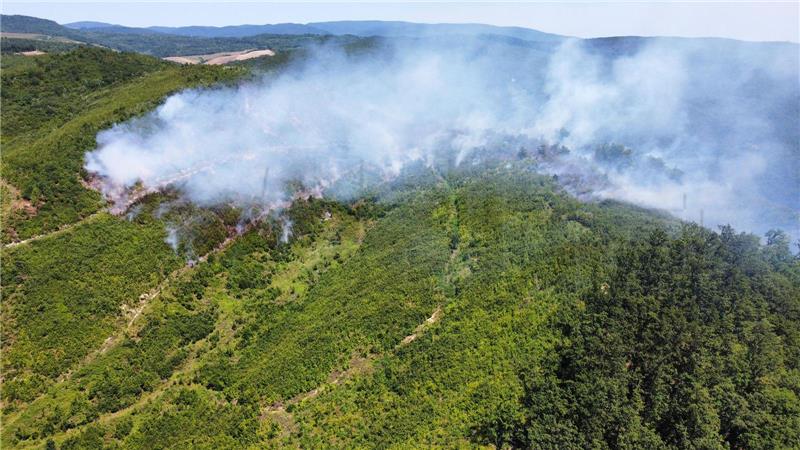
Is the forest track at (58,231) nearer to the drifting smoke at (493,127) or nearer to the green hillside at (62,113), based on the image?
the green hillside at (62,113)

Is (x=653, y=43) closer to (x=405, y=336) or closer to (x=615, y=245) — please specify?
(x=615, y=245)

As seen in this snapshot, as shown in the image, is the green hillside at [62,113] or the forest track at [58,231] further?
the green hillside at [62,113]

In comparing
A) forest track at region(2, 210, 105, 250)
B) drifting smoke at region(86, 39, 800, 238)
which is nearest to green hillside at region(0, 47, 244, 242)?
forest track at region(2, 210, 105, 250)

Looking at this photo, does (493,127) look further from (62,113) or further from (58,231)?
(62,113)

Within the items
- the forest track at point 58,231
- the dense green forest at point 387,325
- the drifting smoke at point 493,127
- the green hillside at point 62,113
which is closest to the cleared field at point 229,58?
the drifting smoke at point 493,127

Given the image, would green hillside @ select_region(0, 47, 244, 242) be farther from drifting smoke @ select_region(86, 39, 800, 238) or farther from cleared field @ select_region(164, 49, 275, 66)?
cleared field @ select_region(164, 49, 275, 66)

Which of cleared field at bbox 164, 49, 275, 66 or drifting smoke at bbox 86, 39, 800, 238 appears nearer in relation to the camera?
drifting smoke at bbox 86, 39, 800, 238
